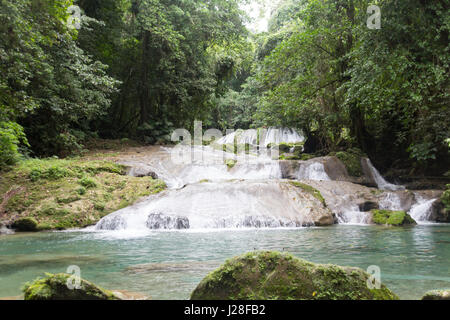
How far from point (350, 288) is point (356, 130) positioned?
1626 cm

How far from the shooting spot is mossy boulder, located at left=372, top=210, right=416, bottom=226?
1030 centimetres

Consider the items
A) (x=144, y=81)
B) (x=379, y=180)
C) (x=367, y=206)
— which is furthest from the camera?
(x=144, y=81)

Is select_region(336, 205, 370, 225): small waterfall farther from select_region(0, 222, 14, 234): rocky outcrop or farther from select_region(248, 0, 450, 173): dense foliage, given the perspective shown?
select_region(0, 222, 14, 234): rocky outcrop

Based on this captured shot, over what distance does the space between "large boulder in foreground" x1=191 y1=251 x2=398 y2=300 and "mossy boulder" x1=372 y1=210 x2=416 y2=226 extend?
7.87 m

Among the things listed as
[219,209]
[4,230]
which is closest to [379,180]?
[219,209]

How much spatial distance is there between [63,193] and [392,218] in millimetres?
10053

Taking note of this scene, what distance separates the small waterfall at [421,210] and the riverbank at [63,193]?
28.4 ft

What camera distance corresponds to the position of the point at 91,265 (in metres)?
5.55

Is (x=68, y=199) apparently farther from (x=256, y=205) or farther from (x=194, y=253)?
(x=194, y=253)

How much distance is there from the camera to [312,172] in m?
15.7

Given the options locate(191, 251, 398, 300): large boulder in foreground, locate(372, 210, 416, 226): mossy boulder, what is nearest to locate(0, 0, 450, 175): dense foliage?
locate(372, 210, 416, 226): mossy boulder

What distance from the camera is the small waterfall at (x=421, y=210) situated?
1157 centimetres

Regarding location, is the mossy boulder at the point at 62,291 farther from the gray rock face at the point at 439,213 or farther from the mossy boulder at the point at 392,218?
the gray rock face at the point at 439,213

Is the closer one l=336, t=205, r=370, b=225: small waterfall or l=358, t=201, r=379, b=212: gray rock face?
l=336, t=205, r=370, b=225: small waterfall
